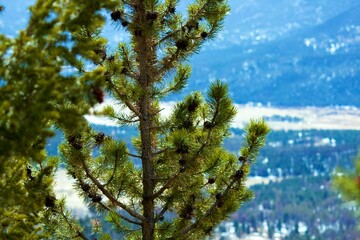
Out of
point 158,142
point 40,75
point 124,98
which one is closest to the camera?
point 40,75

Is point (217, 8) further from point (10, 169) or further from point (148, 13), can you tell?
point (10, 169)

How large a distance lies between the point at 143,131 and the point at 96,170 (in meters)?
1.46

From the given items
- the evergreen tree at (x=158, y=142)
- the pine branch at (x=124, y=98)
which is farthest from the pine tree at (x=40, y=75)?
the pine branch at (x=124, y=98)

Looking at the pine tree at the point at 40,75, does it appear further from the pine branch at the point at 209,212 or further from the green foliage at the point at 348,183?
the pine branch at the point at 209,212

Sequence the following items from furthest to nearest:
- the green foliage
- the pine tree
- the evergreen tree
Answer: the evergreen tree, the pine tree, the green foliage

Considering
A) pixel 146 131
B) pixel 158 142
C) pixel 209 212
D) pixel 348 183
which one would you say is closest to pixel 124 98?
pixel 146 131

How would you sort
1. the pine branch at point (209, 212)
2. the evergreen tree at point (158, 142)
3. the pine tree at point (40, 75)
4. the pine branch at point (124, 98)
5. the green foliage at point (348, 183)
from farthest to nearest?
the pine branch at point (209, 212) → the pine branch at point (124, 98) → the evergreen tree at point (158, 142) → the pine tree at point (40, 75) → the green foliage at point (348, 183)

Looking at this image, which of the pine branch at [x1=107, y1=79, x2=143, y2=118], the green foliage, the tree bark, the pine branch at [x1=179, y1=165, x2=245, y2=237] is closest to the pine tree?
the green foliage

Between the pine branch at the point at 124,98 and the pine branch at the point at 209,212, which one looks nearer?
the pine branch at the point at 124,98

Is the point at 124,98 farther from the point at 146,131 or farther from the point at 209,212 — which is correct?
the point at 209,212

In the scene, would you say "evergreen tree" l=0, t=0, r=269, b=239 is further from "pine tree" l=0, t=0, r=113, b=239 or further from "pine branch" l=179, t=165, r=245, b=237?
"pine tree" l=0, t=0, r=113, b=239

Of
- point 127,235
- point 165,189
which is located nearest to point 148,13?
point 165,189

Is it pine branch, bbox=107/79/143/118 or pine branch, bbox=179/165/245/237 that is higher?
pine branch, bbox=107/79/143/118

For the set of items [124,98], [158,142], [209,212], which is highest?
[124,98]
